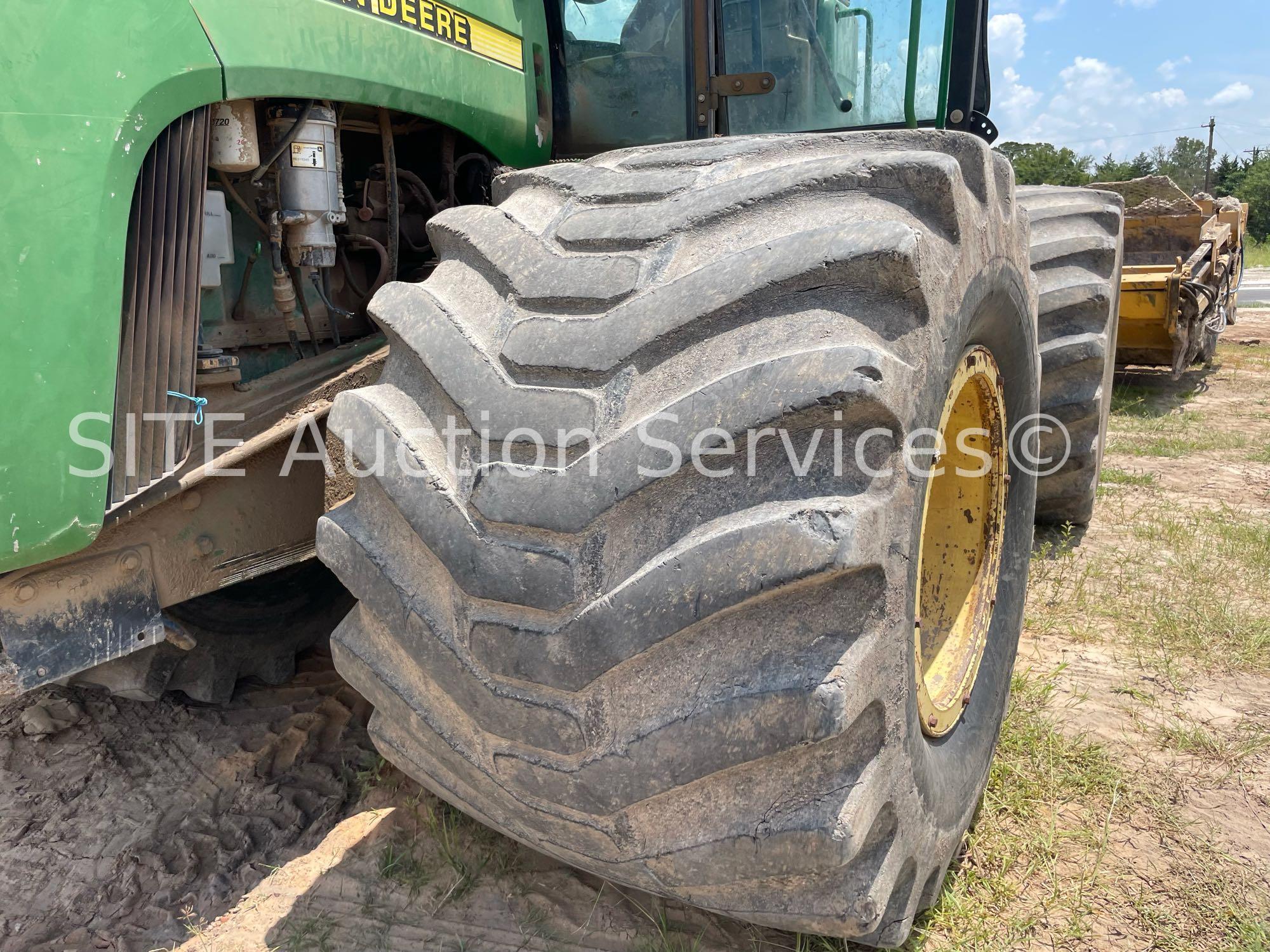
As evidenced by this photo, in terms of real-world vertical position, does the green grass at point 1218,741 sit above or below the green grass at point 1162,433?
below

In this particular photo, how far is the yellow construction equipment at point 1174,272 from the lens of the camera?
6.07 meters

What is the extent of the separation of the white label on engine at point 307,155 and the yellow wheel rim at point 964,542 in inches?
51.6

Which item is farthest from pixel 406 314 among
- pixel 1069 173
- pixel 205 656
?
pixel 1069 173

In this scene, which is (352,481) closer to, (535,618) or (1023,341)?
(535,618)

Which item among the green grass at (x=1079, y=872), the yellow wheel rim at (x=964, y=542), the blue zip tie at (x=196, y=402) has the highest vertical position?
the blue zip tie at (x=196, y=402)

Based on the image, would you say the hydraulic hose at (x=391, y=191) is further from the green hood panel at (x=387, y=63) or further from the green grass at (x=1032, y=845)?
the green grass at (x=1032, y=845)

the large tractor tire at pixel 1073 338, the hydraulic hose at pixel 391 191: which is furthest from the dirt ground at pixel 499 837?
the hydraulic hose at pixel 391 191

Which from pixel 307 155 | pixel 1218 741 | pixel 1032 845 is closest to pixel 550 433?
pixel 307 155

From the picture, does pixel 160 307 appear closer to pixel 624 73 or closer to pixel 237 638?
pixel 237 638

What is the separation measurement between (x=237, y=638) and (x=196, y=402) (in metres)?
1.09

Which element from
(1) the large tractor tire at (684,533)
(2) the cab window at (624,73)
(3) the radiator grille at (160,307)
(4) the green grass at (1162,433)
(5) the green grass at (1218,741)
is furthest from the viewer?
(4) the green grass at (1162,433)

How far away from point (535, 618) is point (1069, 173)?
122 ft

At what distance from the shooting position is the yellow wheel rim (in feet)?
6.69

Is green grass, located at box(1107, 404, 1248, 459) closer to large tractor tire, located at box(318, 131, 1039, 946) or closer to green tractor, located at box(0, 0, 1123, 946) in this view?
green tractor, located at box(0, 0, 1123, 946)
